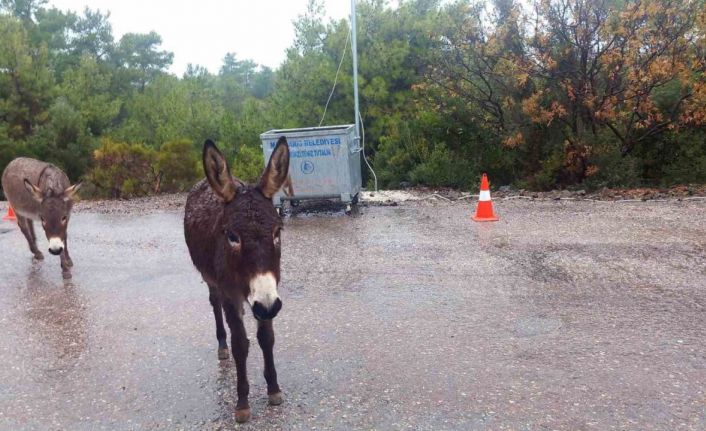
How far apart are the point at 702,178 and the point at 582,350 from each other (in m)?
10.1

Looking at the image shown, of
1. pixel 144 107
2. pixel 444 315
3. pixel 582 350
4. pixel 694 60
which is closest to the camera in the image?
pixel 582 350

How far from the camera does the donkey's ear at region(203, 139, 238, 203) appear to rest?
3.26 metres

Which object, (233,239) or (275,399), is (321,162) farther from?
(233,239)

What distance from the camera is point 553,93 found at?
13.0 meters

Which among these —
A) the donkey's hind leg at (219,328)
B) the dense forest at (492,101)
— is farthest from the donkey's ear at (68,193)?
the dense forest at (492,101)

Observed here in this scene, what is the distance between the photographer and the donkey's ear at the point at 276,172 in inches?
133

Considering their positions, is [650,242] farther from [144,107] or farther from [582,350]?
[144,107]

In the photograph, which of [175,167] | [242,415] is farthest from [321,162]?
[242,415]

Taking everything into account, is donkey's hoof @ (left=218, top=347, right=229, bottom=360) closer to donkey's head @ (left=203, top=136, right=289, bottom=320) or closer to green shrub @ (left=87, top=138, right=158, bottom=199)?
donkey's head @ (left=203, top=136, right=289, bottom=320)

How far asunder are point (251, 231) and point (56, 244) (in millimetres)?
4413

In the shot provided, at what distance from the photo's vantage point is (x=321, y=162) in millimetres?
10461

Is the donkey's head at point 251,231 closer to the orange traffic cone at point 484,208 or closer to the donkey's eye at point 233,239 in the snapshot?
the donkey's eye at point 233,239

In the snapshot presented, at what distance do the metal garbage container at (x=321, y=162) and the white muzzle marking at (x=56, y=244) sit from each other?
4309mm

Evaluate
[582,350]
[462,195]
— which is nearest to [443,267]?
[582,350]
